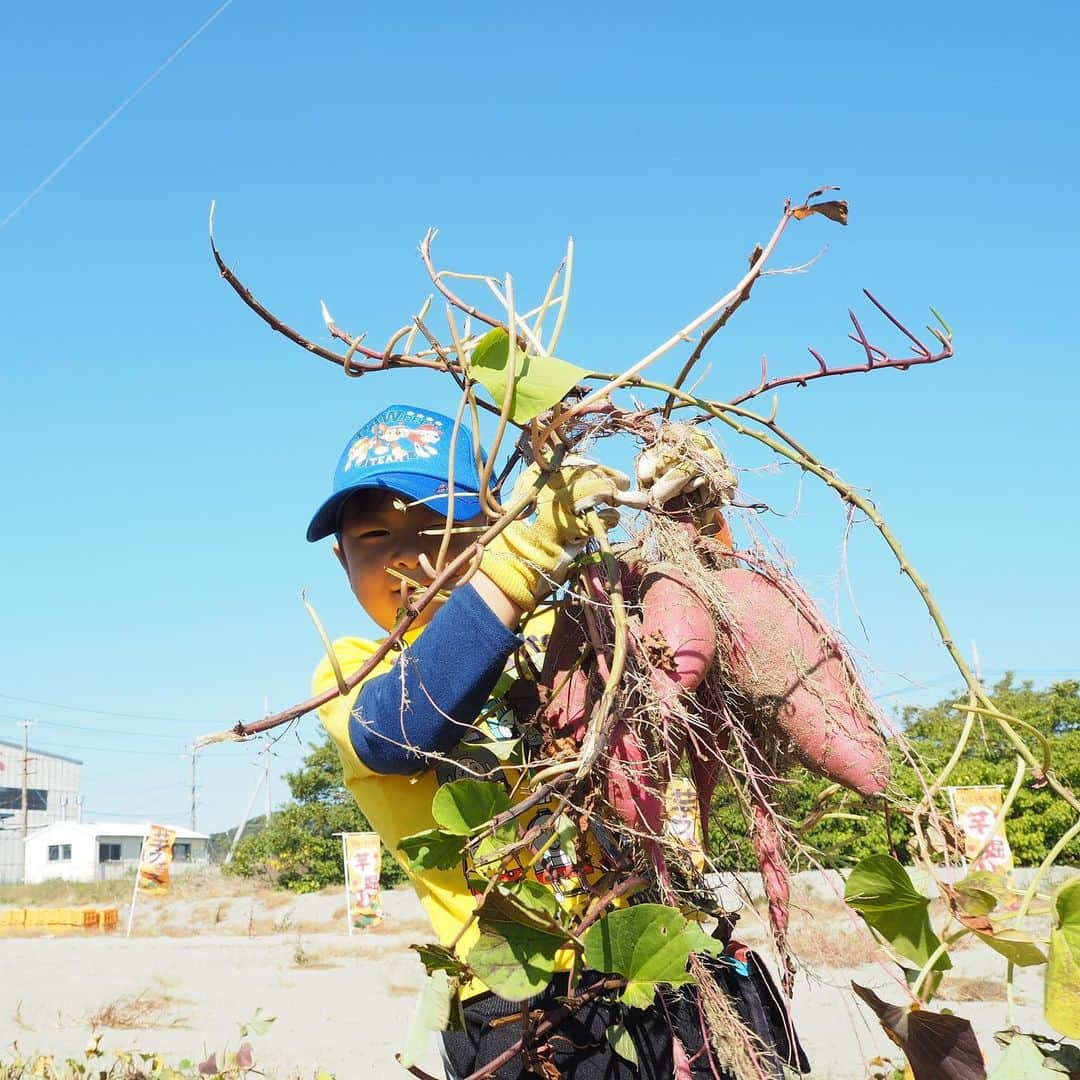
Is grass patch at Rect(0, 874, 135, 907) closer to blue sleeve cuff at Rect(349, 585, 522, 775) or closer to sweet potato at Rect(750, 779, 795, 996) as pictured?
blue sleeve cuff at Rect(349, 585, 522, 775)

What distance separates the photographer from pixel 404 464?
1629 mm

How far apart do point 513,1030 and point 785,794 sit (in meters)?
0.46

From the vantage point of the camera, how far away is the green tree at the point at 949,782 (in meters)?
1.30

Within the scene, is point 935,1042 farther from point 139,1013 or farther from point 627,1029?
point 139,1013

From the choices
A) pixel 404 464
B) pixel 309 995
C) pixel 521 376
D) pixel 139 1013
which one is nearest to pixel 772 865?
pixel 521 376

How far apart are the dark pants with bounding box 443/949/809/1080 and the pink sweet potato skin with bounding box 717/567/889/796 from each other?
298mm

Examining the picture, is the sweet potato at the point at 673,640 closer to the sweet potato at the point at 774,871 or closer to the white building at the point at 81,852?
the sweet potato at the point at 774,871

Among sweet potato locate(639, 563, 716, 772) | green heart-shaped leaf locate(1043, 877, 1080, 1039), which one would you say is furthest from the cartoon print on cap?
green heart-shaped leaf locate(1043, 877, 1080, 1039)

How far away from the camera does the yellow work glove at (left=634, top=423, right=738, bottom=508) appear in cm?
128

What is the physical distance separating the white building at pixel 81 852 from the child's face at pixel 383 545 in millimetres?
41173

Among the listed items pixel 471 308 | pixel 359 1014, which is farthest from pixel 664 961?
pixel 359 1014

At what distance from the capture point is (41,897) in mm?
27094

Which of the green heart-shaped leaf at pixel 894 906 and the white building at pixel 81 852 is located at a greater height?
the white building at pixel 81 852

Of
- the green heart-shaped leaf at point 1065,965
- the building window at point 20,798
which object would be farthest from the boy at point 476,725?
the building window at point 20,798
